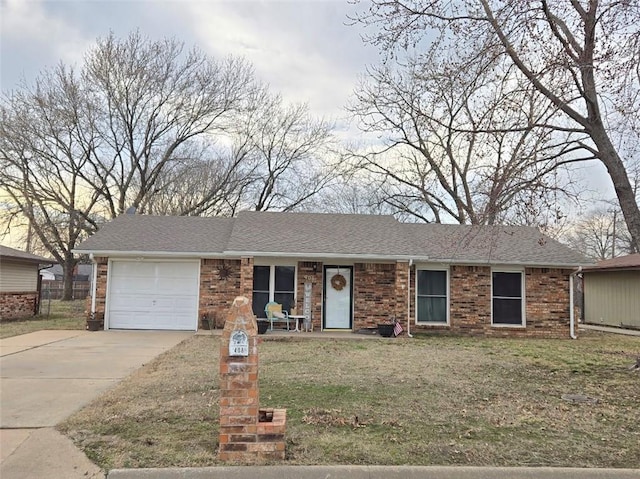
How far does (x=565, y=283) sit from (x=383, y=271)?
5618 millimetres

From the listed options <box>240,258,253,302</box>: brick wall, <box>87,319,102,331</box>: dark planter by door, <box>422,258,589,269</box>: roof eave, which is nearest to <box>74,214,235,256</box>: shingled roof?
<box>240,258,253,302</box>: brick wall

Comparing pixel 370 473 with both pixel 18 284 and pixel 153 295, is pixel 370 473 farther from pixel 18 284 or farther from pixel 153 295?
pixel 18 284

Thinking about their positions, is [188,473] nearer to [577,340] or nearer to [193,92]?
[577,340]

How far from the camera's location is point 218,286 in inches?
584

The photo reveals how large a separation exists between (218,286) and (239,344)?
35.5 ft

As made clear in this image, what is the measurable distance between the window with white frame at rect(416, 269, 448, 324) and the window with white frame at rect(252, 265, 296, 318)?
3.89 meters

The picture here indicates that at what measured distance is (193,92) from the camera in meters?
25.8

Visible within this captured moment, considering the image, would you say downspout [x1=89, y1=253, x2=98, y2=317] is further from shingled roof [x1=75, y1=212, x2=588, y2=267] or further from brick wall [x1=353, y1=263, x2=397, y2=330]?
brick wall [x1=353, y1=263, x2=397, y2=330]

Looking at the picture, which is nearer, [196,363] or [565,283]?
[196,363]

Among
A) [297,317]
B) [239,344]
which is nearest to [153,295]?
[297,317]

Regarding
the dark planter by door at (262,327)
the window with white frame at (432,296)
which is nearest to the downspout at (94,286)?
the dark planter by door at (262,327)

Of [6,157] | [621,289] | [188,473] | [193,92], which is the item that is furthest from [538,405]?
[6,157]

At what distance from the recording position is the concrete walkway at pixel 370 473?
3893 mm

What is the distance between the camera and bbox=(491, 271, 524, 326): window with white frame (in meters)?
15.1
